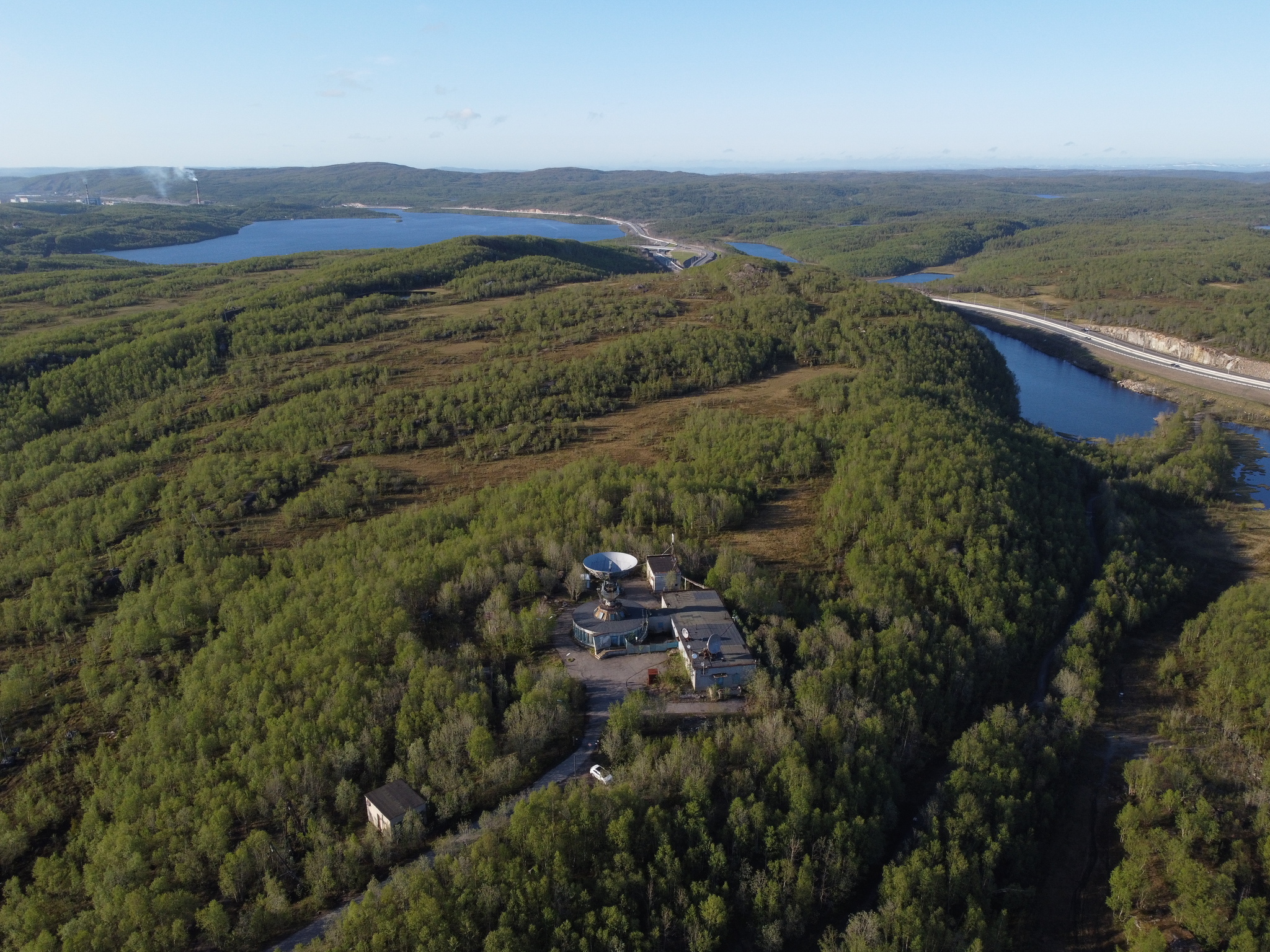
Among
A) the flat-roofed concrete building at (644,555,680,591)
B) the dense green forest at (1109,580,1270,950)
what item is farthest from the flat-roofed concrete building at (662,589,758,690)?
the dense green forest at (1109,580,1270,950)

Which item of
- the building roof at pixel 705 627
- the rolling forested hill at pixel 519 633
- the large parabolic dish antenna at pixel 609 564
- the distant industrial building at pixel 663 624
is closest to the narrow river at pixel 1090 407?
the rolling forested hill at pixel 519 633

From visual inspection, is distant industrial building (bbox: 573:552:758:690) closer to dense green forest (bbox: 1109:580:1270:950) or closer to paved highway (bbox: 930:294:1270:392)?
dense green forest (bbox: 1109:580:1270:950)

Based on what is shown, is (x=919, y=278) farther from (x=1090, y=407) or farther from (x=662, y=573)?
(x=662, y=573)

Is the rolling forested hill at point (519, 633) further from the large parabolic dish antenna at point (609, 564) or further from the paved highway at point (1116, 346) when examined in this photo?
the paved highway at point (1116, 346)

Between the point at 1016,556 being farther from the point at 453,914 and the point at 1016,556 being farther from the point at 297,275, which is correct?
the point at 297,275

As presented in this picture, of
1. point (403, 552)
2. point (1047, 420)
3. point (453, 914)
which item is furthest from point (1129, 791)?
point (1047, 420)

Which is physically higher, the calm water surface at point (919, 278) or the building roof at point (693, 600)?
the calm water surface at point (919, 278)

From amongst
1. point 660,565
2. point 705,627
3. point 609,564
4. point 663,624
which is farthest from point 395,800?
point 660,565
